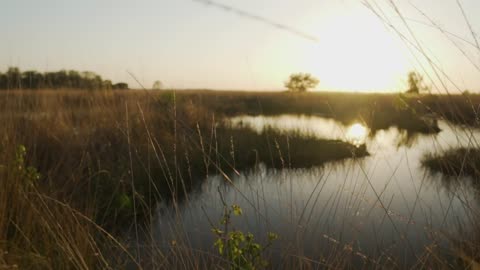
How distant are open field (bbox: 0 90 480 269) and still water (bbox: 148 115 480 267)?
0.62ft

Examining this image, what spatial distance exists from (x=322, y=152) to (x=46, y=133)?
18.1ft

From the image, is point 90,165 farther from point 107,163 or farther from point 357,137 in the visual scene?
point 357,137

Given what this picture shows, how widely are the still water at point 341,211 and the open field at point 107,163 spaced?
188 millimetres

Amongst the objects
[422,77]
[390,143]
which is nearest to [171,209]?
[422,77]

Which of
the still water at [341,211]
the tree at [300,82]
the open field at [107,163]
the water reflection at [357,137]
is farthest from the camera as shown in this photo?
the tree at [300,82]

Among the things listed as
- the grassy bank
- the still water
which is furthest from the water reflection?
the still water

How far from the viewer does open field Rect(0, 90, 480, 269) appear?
203cm

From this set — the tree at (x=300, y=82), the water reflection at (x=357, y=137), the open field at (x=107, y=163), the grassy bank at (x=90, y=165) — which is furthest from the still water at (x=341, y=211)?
the tree at (x=300, y=82)

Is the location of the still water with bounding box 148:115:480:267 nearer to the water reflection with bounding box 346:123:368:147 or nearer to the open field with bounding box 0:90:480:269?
the open field with bounding box 0:90:480:269

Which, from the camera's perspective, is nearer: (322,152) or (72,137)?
(72,137)

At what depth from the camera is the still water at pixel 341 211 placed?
2197mm

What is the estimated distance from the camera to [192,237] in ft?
11.8

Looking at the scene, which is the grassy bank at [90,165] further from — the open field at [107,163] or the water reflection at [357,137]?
the water reflection at [357,137]

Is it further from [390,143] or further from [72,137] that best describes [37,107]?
[390,143]
